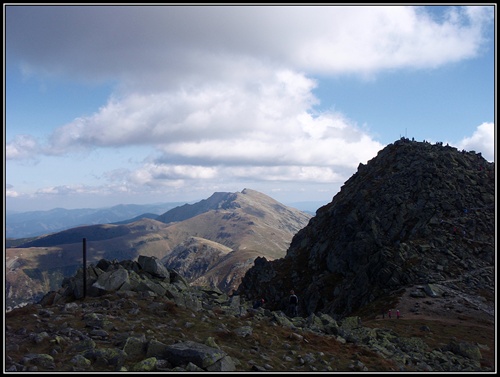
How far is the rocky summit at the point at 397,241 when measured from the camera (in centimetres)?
5441

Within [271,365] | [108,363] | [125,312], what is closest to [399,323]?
[271,365]

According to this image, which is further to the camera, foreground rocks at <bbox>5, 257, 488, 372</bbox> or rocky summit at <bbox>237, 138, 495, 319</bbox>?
rocky summit at <bbox>237, 138, 495, 319</bbox>

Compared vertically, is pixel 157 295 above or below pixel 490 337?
above

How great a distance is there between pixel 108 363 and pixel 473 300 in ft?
153

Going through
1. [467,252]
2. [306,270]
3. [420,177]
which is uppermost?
[420,177]

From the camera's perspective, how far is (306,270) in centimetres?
7925

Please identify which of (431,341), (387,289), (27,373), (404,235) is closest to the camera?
(27,373)

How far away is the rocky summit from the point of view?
54.4 metres

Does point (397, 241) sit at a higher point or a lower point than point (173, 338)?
higher

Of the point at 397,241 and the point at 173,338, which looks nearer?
the point at 173,338

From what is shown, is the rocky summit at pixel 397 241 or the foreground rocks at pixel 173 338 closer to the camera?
the foreground rocks at pixel 173 338

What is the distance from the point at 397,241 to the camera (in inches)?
2596

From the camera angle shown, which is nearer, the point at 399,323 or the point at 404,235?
the point at 399,323

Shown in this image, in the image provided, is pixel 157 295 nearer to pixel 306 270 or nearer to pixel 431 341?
pixel 431 341
